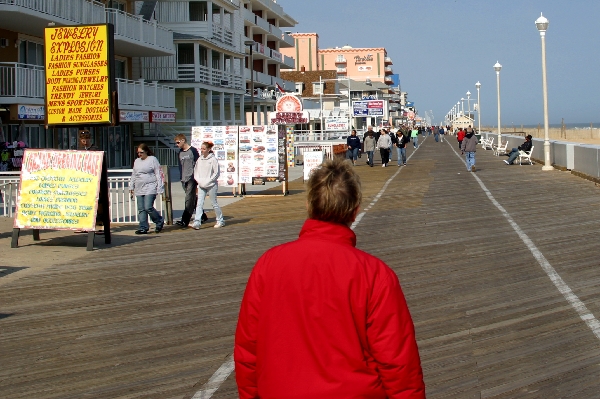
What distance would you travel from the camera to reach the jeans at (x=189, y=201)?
1653 cm

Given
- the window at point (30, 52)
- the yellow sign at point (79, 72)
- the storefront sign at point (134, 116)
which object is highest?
the window at point (30, 52)

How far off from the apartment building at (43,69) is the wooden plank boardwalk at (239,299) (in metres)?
6.73

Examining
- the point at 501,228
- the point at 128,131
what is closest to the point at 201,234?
the point at 501,228

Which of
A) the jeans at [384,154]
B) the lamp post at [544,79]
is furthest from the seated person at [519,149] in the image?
the jeans at [384,154]

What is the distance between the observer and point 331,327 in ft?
9.38

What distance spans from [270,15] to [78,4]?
47.5 metres

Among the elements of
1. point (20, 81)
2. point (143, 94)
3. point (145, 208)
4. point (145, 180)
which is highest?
point (143, 94)

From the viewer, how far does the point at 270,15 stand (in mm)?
75375

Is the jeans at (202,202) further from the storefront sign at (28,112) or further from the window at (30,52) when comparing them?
the window at (30,52)

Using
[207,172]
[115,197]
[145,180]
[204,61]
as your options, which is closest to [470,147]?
[207,172]

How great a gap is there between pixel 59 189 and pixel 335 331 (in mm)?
11245

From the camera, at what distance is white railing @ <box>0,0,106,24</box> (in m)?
25.4

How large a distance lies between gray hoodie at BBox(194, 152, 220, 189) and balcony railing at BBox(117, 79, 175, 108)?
16102 millimetres

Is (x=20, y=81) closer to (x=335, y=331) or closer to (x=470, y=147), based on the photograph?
(x=470, y=147)
